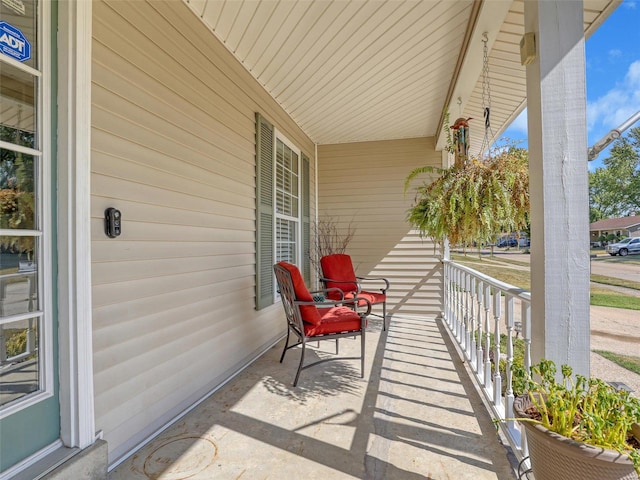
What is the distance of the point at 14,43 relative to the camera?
1.34 metres

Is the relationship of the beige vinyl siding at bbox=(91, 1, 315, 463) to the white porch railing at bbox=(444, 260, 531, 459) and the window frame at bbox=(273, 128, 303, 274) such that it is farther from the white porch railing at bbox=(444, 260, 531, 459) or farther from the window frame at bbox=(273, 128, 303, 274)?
the white porch railing at bbox=(444, 260, 531, 459)

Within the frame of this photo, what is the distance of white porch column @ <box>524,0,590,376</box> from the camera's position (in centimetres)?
128

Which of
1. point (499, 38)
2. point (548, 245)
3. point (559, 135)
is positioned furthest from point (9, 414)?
point (499, 38)

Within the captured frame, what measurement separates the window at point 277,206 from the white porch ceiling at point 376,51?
1.87ft

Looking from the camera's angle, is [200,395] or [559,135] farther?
[200,395]

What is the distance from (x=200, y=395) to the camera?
93.9 inches

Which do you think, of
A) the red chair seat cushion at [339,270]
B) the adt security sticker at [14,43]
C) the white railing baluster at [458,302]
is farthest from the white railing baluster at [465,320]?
the adt security sticker at [14,43]

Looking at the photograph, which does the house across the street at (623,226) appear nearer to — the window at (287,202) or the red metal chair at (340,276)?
the red metal chair at (340,276)

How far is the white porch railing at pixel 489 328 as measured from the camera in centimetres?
172

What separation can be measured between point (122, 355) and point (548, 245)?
2.09 meters

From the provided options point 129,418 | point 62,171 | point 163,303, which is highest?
point 62,171

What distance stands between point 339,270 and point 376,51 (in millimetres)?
2657

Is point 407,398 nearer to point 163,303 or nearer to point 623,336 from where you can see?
point 163,303

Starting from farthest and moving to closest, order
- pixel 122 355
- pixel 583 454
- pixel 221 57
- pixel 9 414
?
pixel 221 57 < pixel 122 355 < pixel 9 414 < pixel 583 454
